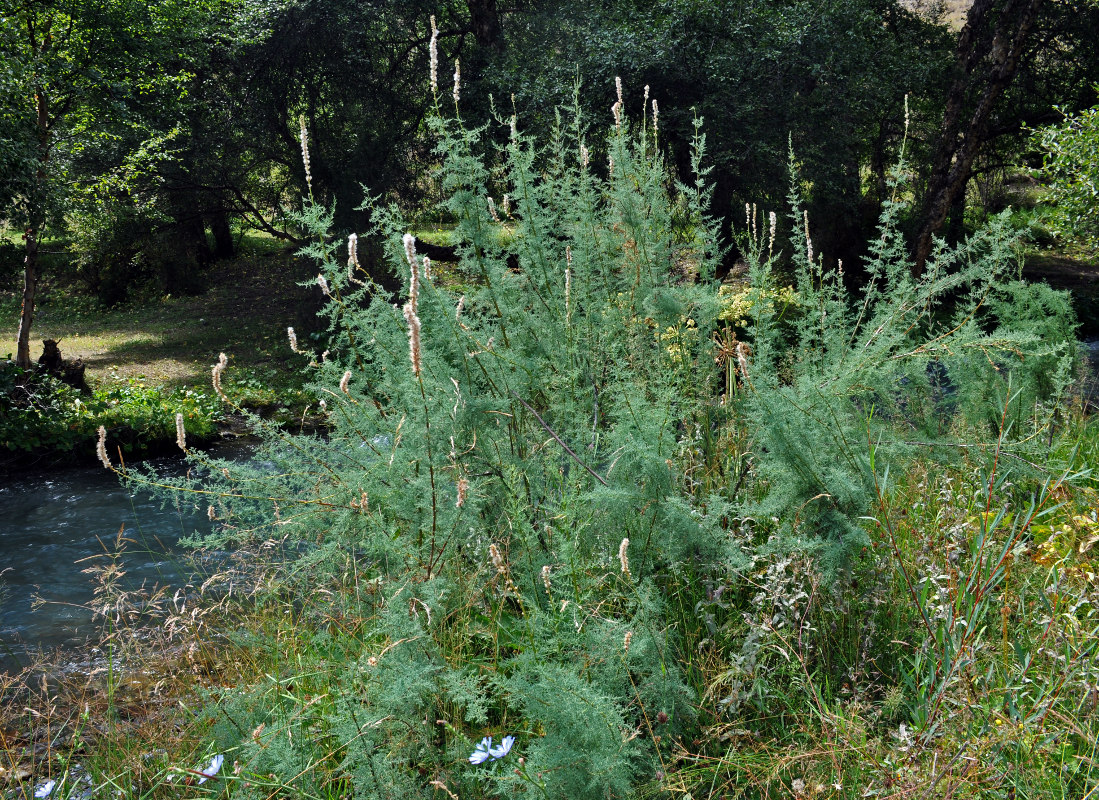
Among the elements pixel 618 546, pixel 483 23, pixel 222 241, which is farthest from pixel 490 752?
pixel 222 241

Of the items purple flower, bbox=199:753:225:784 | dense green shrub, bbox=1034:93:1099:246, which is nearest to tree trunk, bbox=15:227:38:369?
purple flower, bbox=199:753:225:784

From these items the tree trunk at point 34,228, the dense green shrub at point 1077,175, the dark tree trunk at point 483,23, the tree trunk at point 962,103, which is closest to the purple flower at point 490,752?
the dense green shrub at point 1077,175

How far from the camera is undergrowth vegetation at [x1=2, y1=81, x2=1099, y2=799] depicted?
5.70 ft

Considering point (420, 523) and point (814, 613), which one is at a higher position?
point (420, 523)

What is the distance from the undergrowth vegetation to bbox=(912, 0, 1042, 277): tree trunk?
916 centimetres

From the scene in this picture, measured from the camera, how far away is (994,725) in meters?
1.73

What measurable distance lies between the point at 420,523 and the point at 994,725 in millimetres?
Result: 1522

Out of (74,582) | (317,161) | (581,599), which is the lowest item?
(74,582)

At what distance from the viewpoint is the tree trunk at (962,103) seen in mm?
11523

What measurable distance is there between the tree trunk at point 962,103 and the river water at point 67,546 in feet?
33.1

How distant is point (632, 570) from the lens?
230cm

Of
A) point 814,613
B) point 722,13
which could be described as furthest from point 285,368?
point 814,613

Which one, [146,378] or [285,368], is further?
[285,368]

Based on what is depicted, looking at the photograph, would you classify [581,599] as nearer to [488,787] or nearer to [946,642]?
[488,787]
